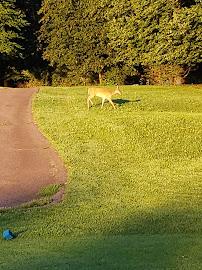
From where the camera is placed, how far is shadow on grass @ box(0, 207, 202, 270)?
763cm

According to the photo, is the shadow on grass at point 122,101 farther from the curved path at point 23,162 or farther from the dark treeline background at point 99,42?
the dark treeline background at point 99,42

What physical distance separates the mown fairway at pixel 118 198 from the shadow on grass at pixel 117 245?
0.04 feet

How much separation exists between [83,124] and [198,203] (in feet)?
36.3

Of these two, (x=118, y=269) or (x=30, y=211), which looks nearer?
(x=118, y=269)

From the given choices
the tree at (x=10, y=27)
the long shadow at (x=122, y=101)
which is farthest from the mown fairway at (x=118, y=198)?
→ the tree at (x=10, y=27)

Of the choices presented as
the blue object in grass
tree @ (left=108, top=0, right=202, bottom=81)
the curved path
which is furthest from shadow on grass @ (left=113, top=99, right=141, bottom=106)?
the blue object in grass

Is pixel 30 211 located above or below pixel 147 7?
below

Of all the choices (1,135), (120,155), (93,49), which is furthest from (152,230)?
(93,49)

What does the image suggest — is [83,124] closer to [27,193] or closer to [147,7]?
[27,193]

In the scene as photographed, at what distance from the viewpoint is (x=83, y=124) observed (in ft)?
76.5

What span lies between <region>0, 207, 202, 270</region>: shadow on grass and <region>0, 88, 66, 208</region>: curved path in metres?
2.09

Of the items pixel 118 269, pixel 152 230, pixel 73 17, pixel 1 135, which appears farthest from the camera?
pixel 73 17

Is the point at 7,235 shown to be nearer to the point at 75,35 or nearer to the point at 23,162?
the point at 23,162

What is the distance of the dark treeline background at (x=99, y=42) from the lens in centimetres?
3581
